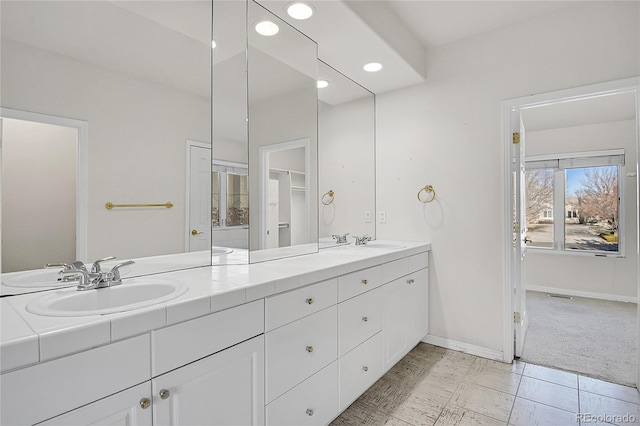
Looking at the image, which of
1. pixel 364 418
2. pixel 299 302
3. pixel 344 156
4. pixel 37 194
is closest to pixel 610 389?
pixel 364 418

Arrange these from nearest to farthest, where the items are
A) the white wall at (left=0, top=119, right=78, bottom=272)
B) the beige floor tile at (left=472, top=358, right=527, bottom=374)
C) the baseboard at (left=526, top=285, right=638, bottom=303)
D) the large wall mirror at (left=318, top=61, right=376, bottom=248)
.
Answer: the white wall at (left=0, top=119, right=78, bottom=272) < the beige floor tile at (left=472, top=358, right=527, bottom=374) < the large wall mirror at (left=318, top=61, right=376, bottom=248) < the baseboard at (left=526, top=285, right=638, bottom=303)

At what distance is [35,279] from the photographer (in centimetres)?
125

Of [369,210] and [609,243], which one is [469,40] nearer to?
[369,210]

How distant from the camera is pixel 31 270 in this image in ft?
4.09

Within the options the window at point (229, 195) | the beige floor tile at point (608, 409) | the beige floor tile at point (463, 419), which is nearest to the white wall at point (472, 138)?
the beige floor tile at point (608, 409)

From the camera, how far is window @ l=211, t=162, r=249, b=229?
1828 mm

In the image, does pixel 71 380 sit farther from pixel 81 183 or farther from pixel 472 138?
pixel 472 138

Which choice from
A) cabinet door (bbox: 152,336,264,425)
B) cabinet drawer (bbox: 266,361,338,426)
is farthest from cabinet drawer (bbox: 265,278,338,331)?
cabinet drawer (bbox: 266,361,338,426)

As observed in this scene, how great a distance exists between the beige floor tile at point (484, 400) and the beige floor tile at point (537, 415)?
0.04 m

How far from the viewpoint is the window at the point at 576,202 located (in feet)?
14.3

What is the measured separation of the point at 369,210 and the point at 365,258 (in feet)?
3.93

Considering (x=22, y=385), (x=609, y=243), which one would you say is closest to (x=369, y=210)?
(x=22, y=385)

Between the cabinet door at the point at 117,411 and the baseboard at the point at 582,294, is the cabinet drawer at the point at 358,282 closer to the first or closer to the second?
the cabinet door at the point at 117,411

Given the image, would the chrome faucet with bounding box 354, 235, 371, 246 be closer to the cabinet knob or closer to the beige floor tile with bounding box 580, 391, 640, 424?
the beige floor tile with bounding box 580, 391, 640, 424
